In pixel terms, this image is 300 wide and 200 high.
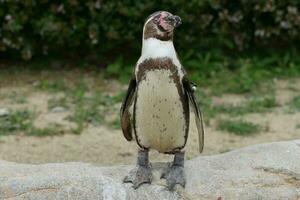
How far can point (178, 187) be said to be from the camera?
3330 mm

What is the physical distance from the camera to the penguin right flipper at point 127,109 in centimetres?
339

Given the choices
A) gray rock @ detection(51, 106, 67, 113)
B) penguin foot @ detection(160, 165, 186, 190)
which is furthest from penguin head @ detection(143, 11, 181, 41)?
gray rock @ detection(51, 106, 67, 113)

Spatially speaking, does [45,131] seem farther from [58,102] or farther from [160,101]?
[160,101]

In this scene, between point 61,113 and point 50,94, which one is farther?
point 50,94

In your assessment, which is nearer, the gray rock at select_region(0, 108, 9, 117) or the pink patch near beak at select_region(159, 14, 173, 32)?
the pink patch near beak at select_region(159, 14, 173, 32)

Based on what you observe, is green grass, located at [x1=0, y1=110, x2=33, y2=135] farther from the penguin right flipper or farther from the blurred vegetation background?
the penguin right flipper

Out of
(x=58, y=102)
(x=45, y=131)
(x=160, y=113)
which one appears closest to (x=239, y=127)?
(x=45, y=131)

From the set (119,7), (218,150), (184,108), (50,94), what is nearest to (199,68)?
(119,7)

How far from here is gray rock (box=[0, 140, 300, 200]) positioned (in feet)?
10.8

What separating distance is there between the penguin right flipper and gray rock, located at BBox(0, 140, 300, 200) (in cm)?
18

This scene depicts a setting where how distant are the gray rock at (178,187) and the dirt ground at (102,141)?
1.62 meters

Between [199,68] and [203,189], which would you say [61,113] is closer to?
[199,68]

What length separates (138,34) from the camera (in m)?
7.34

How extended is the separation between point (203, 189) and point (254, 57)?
442 centimetres
